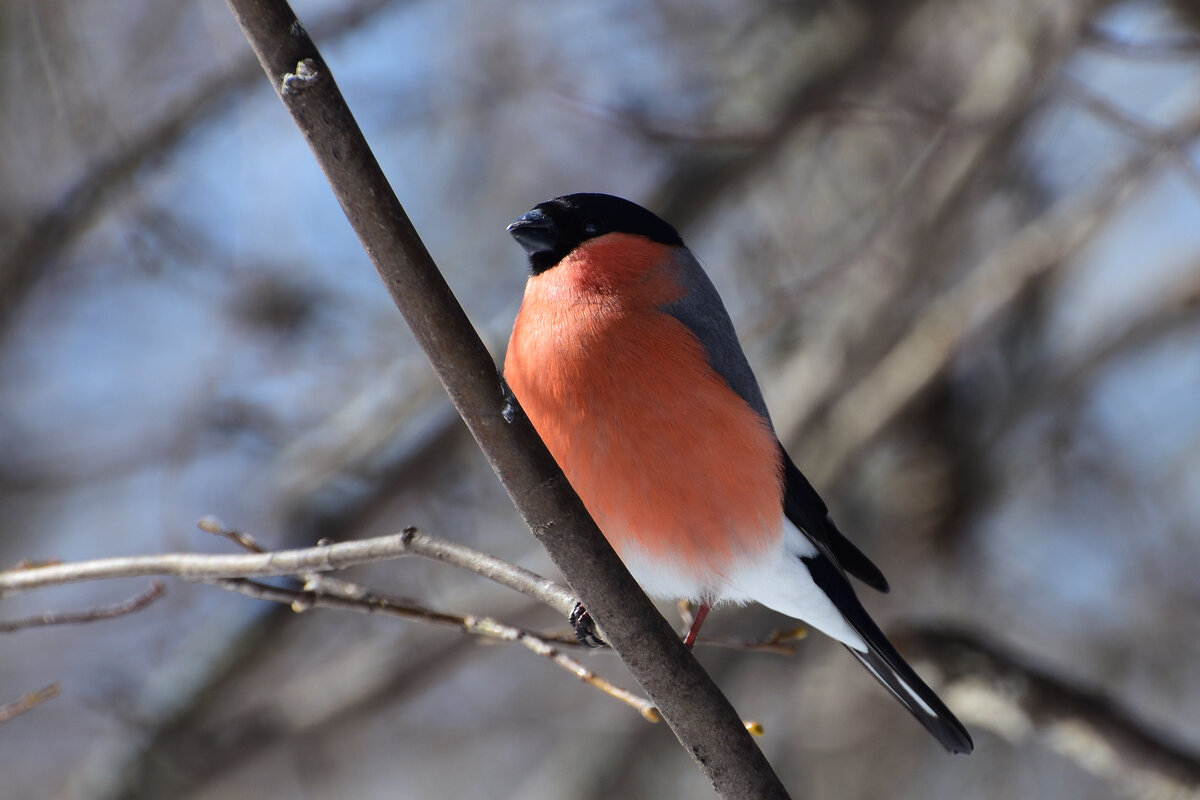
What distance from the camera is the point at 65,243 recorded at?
486 cm

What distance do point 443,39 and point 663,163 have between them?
1384mm

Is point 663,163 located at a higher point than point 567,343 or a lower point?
lower

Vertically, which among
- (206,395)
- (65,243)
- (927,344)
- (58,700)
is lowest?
(58,700)

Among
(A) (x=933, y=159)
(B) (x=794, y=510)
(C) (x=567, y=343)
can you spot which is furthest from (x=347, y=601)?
(A) (x=933, y=159)

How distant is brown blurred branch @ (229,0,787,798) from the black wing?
103 centimetres

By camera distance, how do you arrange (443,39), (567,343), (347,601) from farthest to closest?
(443,39) → (567,343) → (347,601)

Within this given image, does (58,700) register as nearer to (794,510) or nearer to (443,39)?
(443,39)

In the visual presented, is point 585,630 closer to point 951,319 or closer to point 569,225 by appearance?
point 569,225

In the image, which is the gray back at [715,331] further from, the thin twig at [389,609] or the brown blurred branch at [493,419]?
the brown blurred branch at [493,419]

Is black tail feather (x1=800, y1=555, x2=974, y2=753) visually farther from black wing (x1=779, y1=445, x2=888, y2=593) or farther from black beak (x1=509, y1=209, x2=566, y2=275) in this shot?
black beak (x1=509, y1=209, x2=566, y2=275)

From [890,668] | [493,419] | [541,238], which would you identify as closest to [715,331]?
[541,238]

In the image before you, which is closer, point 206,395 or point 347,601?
point 347,601

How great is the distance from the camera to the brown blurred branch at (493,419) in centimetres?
166

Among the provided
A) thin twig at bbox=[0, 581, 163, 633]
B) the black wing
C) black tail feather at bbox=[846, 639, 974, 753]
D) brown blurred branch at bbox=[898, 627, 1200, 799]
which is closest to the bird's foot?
the black wing
